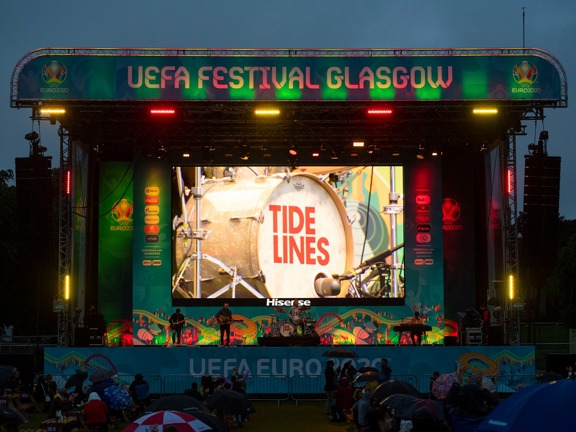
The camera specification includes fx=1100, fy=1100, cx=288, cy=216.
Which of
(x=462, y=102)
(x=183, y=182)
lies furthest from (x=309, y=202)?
(x=462, y=102)

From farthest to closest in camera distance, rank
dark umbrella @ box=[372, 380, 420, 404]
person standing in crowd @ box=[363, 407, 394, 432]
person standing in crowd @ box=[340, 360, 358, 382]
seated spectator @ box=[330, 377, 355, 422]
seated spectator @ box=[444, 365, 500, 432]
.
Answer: person standing in crowd @ box=[340, 360, 358, 382] → seated spectator @ box=[330, 377, 355, 422] → dark umbrella @ box=[372, 380, 420, 404] → seated spectator @ box=[444, 365, 500, 432] → person standing in crowd @ box=[363, 407, 394, 432]

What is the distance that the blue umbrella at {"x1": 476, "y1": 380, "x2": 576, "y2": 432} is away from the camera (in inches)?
308

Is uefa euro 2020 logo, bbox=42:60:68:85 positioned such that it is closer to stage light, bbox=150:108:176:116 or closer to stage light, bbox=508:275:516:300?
stage light, bbox=150:108:176:116

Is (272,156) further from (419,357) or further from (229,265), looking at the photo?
(419,357)

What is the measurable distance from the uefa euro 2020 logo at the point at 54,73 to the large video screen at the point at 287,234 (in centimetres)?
531

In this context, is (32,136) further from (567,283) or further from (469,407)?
(567,283)

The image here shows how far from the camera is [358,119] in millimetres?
32156

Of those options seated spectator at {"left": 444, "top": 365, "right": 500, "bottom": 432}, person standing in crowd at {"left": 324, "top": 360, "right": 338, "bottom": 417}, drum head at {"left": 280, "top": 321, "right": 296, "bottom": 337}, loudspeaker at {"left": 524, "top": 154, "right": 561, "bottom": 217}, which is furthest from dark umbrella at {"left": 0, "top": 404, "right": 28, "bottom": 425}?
loudspeaker at {"left": 524, "top": 154, "right": 561, "bottom": 217}

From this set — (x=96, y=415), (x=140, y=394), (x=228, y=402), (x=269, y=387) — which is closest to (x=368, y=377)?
(x=228, y=402)

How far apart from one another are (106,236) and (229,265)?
419 cm

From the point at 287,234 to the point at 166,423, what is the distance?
22.0 m

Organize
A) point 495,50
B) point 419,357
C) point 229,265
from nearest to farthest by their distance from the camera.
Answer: point 419,357
point 495,50
point 229,265

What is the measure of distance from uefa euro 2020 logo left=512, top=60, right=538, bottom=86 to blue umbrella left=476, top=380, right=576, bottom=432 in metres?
23.7

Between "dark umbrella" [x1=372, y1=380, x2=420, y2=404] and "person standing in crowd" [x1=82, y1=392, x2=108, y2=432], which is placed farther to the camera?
"person standing in crowd" [x1=82, y1=392, x2=108, y2=432]
